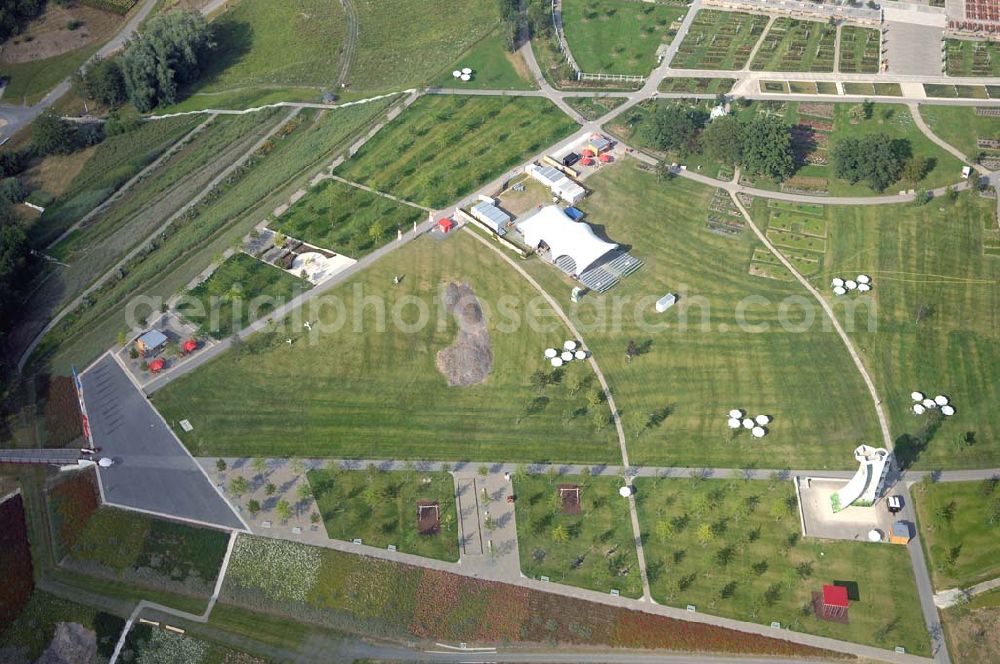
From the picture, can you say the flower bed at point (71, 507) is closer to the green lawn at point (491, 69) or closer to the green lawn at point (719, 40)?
the green lawn at point (491, 69)

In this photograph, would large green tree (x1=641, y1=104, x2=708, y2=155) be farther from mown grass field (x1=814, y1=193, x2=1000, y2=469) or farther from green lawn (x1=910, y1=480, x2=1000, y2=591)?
green lawn (x1=910, y1=480, x2=1000, y2=591)

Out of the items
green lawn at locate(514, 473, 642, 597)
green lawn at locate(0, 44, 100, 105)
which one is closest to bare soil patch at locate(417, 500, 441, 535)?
green lawn at locate(514, 473, 642, 597)

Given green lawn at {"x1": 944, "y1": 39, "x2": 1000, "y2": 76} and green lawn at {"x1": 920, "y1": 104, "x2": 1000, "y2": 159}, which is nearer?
green lawn at {"x1": 920, "y1": 104, "x2": 1000, "y2": 159}

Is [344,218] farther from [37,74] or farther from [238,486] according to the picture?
[37,74]

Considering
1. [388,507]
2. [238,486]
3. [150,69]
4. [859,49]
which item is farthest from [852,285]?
[150,69]

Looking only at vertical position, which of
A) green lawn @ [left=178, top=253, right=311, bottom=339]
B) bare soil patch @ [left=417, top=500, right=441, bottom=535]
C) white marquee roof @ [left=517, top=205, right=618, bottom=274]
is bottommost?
bare soil patch @ [left=417, top=500, right=441, bottom=535]

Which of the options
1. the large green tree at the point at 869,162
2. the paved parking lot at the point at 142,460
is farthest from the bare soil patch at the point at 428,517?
the large green tree at the point at 869,162

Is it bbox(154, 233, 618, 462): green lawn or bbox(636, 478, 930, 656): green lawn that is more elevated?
bbox(154, 233, 618, 462): green lawn
